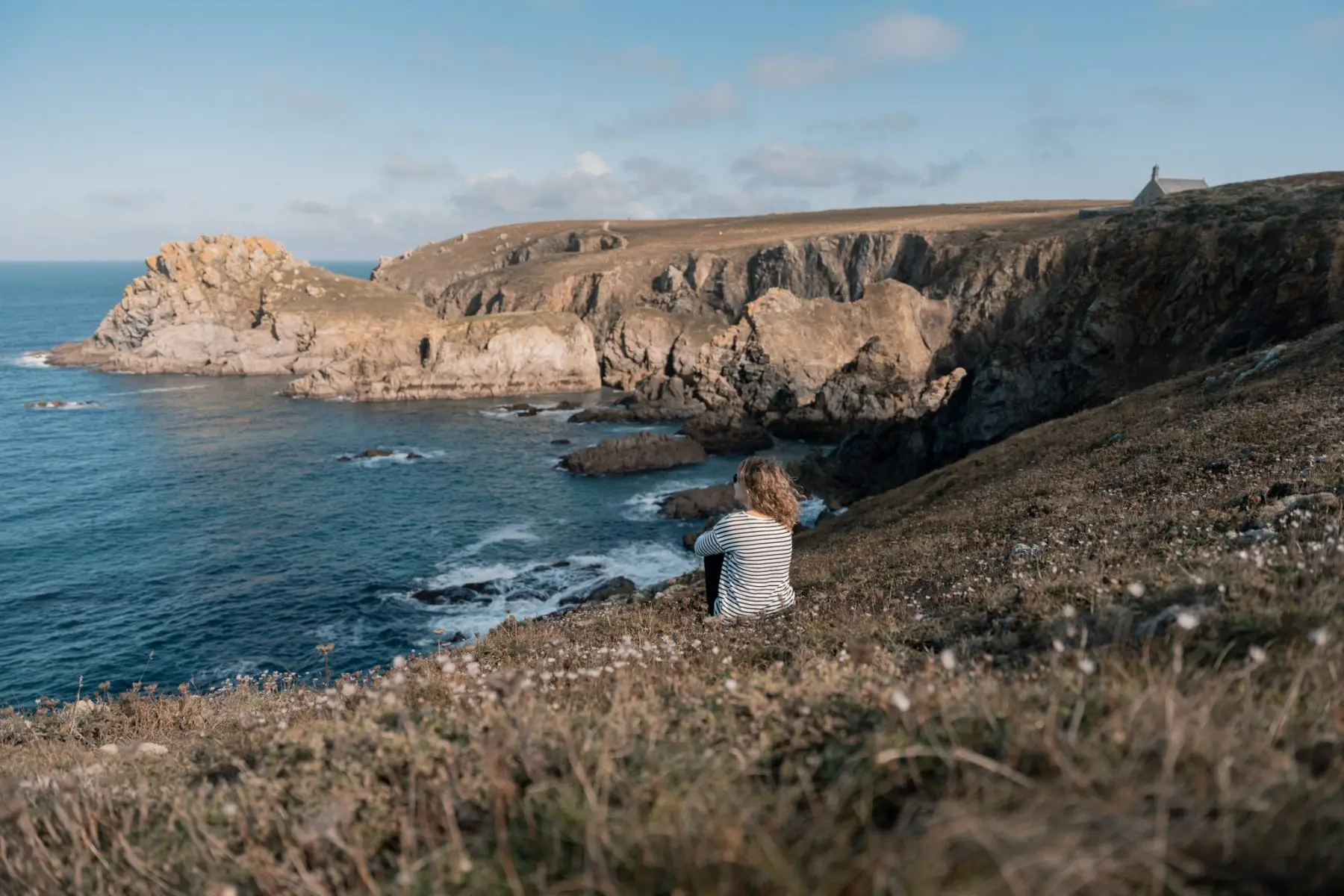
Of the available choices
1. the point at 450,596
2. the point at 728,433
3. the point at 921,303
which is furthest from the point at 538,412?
the point at 450,596

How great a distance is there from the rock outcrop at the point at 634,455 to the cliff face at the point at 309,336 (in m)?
29.7

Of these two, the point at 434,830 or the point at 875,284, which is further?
the point at 875,284

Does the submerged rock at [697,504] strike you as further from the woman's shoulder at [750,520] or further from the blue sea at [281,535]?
the woman's shoulder at [750,520]

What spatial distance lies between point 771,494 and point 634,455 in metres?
43.2

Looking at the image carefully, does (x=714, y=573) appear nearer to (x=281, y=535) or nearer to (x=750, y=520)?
(x=750, y=520)

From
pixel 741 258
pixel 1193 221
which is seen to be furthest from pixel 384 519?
pixel 741 258

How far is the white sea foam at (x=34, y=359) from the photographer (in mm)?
95375

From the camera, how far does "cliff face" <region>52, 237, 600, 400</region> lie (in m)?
77.5

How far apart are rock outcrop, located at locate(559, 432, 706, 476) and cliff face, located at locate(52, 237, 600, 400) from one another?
29.7 meters

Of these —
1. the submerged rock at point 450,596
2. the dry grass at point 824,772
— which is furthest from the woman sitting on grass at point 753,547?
the submerged rock at point 450,596

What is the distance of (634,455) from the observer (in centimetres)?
5031

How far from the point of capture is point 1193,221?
37.1 metres

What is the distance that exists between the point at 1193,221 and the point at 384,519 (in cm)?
4372

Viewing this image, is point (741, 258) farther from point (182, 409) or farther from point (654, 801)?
point (654, 801)
